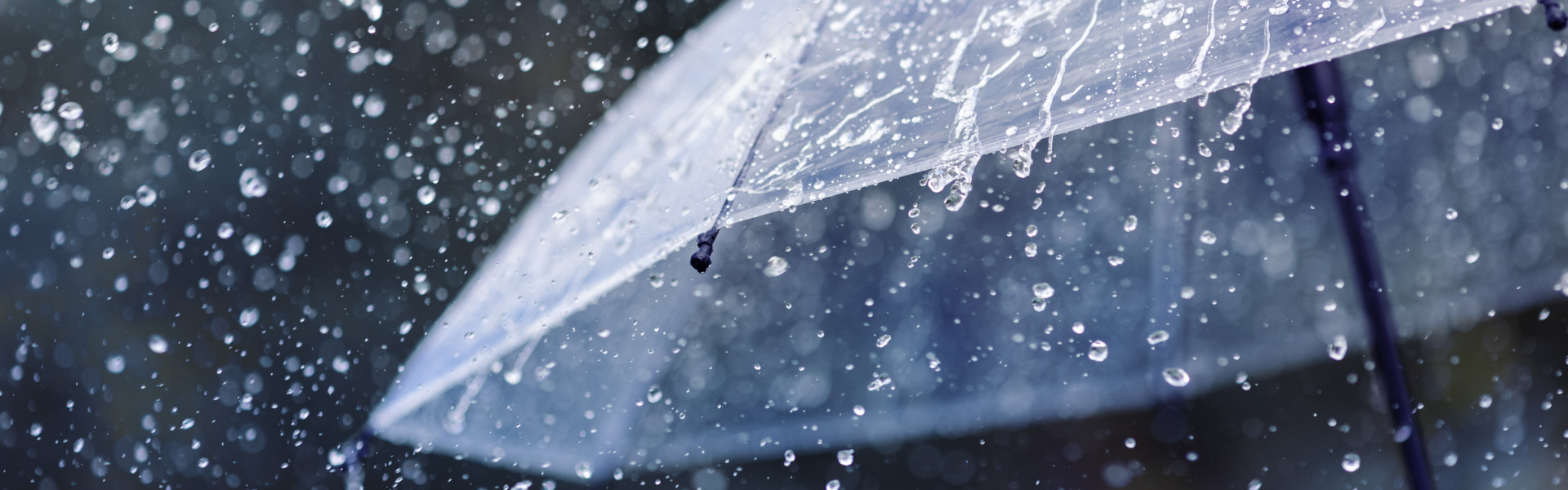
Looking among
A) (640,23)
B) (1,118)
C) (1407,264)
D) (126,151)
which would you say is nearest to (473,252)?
(640,23)

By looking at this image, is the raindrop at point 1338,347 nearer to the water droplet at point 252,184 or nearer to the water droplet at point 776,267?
the water droplet at point 776,267

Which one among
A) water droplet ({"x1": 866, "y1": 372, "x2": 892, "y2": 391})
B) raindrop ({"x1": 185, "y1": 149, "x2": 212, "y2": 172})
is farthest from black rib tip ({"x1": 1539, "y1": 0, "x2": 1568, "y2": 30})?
raindrop ({"x1": 185, "y1": 149, "x2": 212, "y2": 172})

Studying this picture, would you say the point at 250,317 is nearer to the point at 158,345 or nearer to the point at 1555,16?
the point at 158,345

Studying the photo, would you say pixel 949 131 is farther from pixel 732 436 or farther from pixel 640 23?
pixel 640 23

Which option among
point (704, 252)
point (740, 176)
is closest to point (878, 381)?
point (740, 176)

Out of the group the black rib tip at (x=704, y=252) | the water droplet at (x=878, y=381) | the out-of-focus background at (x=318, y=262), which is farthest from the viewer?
the water droplet at (x=878, y=381)

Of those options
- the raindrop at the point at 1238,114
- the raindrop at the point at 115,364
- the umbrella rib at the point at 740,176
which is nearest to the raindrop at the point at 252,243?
the raindrop at the point at 115,364
